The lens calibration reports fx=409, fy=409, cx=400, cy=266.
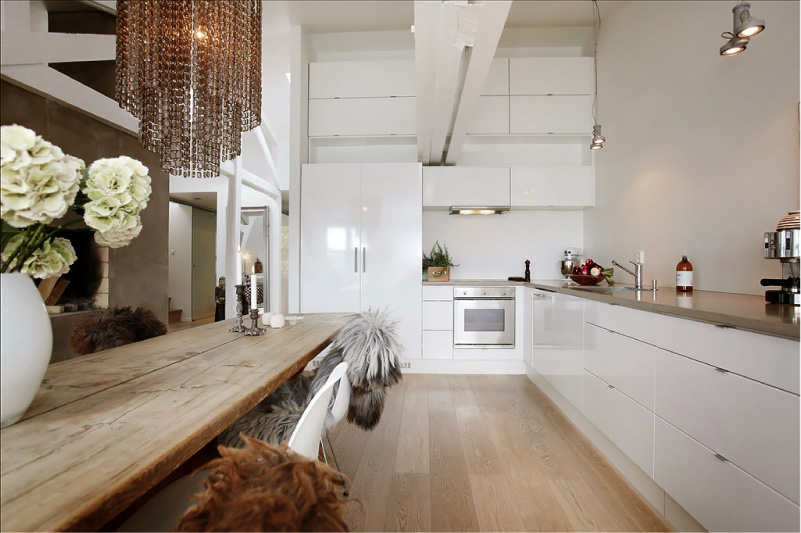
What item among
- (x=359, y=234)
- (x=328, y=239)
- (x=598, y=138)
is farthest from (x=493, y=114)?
(x=328, y=239)

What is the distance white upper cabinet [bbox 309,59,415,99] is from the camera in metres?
4.32

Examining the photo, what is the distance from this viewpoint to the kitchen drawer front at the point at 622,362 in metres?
1.79

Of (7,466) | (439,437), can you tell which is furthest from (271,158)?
(7,466)

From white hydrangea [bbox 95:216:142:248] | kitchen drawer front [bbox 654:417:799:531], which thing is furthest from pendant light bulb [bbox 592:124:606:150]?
→ white hydrangea [bbox 95:216:142:248]

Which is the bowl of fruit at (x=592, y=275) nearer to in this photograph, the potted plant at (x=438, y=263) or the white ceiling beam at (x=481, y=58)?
the potted plant at (x=438, y=263)

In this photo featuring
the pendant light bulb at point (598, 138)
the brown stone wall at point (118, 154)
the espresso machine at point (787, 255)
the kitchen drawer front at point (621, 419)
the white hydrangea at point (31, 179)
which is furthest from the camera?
the pendant light bulb at point (598, 138)

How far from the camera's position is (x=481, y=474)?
204cm

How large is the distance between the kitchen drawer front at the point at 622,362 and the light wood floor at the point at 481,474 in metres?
0.46

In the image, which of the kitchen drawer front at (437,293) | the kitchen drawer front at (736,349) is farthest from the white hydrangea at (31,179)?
the kitchen drawer front at (437,293)

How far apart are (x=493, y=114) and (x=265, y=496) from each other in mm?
4332

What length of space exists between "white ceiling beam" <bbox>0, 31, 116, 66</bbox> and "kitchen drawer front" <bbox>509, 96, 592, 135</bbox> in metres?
3.46

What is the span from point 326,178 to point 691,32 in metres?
3.11

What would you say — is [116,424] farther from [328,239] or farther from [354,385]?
[328,239]

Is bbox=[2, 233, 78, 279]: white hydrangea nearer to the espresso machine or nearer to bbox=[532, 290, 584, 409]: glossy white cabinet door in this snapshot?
the espresso machine
